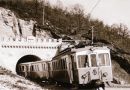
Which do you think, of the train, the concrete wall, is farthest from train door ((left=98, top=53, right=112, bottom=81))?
the concrete wall

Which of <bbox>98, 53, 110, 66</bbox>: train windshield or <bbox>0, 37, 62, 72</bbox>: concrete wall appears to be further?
<bbox>0, 37, 62, 72</bbox>: concrete wall

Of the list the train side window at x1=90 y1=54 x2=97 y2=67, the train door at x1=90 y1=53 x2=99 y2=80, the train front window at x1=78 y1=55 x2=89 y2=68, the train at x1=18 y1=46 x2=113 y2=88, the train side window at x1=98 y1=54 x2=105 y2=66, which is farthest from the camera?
the train side window at x1=98 y1=54 x2=105 y2=66

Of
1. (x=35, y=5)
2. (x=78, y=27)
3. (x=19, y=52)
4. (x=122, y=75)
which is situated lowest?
(x=122, y=75)

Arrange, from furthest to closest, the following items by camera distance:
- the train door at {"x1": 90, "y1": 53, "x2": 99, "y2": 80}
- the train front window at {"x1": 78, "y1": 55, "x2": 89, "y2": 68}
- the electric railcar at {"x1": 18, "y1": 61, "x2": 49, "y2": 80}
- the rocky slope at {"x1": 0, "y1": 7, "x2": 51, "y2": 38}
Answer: the rocky slope at {"x1": 0, "y1": 7, "x2": 51, "y2": 38} → the electric railcar at {"x1": 18, "y1": 61, "x2": 49, "y2": 80} → the train front window at {"x1": 78, "y1": 55, "x2": 89, "y2": 68} → the train door at {"x1": 90, "y1": 53, "x2": 99, "y2": 80}

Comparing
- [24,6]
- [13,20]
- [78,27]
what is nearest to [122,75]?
[78,27]

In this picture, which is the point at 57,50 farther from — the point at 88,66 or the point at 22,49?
the point at 88,66

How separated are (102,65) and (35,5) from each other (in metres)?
48.7

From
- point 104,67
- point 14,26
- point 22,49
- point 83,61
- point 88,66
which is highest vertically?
point 14,26

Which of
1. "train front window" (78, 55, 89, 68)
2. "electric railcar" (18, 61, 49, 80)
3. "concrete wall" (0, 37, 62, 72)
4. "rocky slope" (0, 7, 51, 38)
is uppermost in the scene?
"rocky slope" (0, 7, 51, 38)

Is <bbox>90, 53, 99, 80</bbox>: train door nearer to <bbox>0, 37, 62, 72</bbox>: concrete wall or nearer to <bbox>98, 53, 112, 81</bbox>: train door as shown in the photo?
<bbox>98, 53, 112, 81</bbox>: train door

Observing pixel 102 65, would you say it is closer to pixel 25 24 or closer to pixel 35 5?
pixel 25 24

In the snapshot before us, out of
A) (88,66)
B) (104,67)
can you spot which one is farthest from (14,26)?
(104,67)

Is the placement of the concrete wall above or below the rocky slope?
below

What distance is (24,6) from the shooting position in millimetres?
76688
